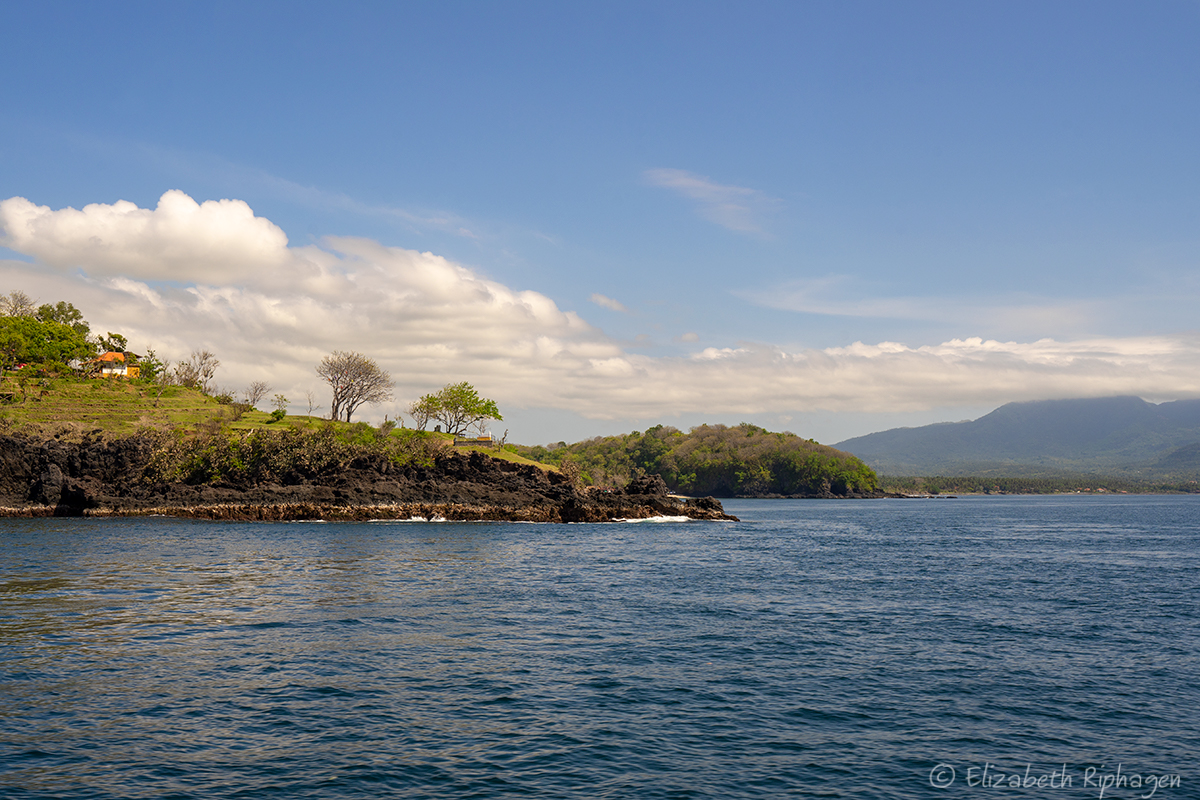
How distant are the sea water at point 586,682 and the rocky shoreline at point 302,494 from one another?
149 feet

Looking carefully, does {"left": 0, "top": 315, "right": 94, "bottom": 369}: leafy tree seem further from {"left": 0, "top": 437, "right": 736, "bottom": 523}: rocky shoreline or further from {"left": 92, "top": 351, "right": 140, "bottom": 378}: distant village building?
{"left": 0, "top": 437, "right": 736, "bottom": 523}: rocky shoreline

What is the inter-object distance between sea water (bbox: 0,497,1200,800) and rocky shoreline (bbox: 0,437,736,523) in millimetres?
45406

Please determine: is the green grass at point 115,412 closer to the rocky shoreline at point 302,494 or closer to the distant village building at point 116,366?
the rocky shoreline at point 302,494

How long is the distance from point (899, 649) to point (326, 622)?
838 inches

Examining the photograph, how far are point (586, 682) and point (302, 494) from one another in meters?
82.5

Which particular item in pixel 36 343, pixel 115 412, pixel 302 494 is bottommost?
pixel 302 494

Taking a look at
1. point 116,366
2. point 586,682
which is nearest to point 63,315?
point 116,366

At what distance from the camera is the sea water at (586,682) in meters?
15.8

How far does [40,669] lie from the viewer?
2281cm

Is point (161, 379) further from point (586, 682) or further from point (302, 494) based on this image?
point (586, 682)

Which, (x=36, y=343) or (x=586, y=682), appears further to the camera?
(x=36, y=343)

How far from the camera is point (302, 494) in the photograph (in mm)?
96375

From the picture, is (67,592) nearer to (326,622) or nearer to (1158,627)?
(326,622)

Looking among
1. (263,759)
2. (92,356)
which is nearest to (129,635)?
(263,759)
